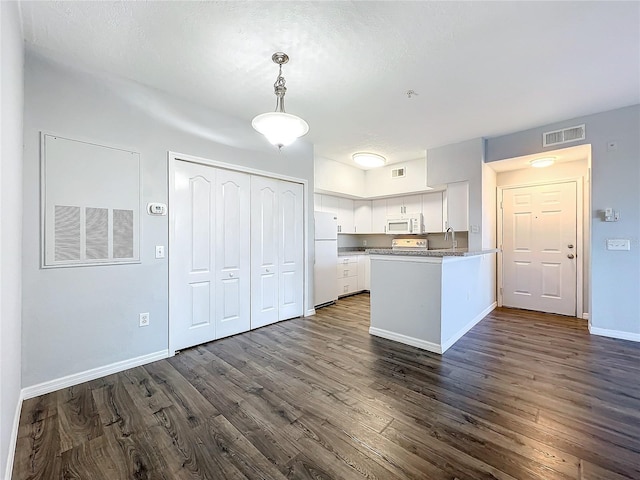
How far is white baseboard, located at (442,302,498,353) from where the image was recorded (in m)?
3.05

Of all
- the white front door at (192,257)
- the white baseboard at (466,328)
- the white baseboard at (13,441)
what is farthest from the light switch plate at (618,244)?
the white baseboard at (13,441)

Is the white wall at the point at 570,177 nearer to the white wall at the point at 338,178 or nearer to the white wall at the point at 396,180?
the white wall at the point at 396,180

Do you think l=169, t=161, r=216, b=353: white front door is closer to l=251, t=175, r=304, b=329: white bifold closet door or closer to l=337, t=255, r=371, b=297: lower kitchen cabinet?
l=251, t=175, r=304, b=329: white bifold closet door

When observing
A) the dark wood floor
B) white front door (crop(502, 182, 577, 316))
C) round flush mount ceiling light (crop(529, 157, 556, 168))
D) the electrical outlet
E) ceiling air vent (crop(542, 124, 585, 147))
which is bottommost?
the dark wood floor

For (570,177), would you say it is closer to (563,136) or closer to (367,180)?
(563,136)

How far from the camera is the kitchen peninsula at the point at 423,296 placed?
2.97 m

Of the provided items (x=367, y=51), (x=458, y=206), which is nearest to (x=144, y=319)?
(x=367, y=51)

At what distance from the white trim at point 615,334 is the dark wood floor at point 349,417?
0.34 m

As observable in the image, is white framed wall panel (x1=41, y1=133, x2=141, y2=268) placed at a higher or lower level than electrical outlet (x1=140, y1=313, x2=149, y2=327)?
higher

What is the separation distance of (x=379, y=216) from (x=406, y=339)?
368 cm

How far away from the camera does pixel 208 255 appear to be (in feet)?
10.7

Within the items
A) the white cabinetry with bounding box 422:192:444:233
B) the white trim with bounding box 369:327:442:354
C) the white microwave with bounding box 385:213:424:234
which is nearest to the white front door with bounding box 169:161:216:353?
the white trim with bounding box 369:327:442:354

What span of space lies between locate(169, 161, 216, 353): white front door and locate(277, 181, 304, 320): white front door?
1.03 m

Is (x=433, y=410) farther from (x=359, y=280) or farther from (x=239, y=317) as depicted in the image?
(x=359, y=280)
